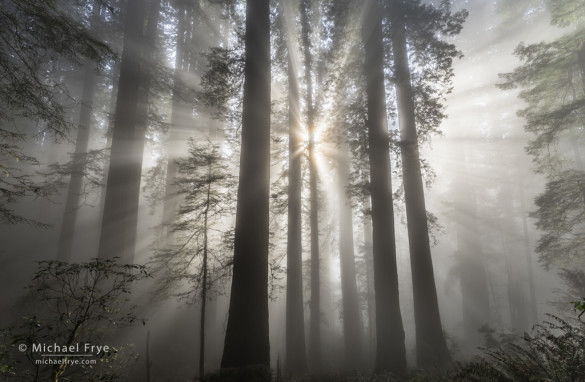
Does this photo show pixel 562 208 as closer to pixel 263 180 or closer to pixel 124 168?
pixel 263 180

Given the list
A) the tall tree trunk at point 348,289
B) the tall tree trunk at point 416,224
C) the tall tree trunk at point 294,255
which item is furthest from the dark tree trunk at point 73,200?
the tall tree trunk at point 416,224

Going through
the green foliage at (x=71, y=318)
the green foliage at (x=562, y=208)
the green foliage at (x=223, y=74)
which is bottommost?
the green foliage at (x=71, y=318)

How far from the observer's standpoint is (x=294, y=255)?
13070 millimetres

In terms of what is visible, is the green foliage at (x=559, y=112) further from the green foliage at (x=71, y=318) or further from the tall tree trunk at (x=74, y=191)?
the tall tree trunk at (x=74, y=191)

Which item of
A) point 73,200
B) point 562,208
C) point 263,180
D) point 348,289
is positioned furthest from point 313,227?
point 73,200

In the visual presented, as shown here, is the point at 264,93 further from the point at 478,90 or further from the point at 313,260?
the point at 478,90

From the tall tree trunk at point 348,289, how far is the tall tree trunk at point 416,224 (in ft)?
19.2

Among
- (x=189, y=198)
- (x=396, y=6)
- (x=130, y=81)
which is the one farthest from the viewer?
(x=130, y=81)

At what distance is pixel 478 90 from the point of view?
2636 centimetres

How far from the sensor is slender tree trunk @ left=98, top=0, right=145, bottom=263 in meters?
10.8

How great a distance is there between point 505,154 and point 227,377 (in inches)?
1294

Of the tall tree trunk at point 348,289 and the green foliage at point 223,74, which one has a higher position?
the green foliage at point 223,74

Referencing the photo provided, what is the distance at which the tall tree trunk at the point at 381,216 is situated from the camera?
8.98 metres

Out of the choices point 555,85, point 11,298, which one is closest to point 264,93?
point 555,85
